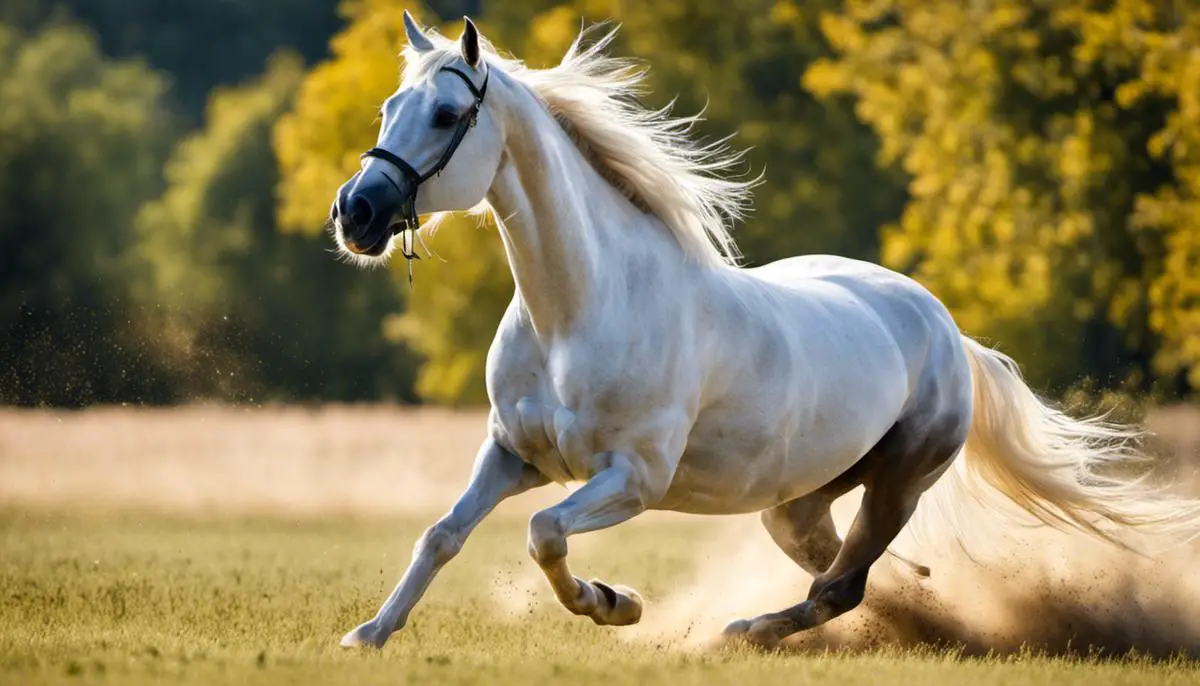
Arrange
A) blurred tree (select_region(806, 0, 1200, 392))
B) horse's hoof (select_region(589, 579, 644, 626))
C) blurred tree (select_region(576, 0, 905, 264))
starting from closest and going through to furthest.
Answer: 1. horse's hoof (select_region(589, 579, 644, 626))
2. blurred tree (select_region(806, 0, 1200, 392))
3. blurred tree (select_region(576, 0, 905, 264))

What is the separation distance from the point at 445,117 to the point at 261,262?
45.6 m

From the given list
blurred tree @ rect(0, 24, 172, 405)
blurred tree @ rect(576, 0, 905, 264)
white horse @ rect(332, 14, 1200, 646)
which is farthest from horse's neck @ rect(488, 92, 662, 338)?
blurred tree @ rect(0, 24, 172, 405)

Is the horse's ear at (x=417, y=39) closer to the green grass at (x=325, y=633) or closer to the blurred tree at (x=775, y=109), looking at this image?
the green grass at (x=325, y=633)

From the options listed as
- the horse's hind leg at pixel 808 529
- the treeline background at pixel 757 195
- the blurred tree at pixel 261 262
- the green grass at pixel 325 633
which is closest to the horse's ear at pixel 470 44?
the green grass at pixel 325 633

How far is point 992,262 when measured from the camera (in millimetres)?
26438

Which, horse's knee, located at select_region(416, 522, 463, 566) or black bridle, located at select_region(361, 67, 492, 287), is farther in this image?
horse's knee, located at select_region(416, 522, 463, 566)

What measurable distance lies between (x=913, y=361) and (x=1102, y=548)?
5.64 feet

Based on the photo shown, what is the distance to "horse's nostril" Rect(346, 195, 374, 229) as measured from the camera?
24.3 ft

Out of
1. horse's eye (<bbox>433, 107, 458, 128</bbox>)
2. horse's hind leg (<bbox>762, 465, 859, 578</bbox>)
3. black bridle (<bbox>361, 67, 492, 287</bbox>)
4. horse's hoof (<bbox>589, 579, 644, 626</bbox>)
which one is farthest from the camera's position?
horse's hind leg (<bbox>762, 465, 859, 578</bbox>)

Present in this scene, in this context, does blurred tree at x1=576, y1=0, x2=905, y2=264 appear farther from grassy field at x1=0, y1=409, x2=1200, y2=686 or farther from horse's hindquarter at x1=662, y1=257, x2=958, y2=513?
horse's hindquarter at x1=662, y1=257, x2=958, y2=513

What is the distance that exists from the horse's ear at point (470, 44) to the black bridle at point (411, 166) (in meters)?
0.07

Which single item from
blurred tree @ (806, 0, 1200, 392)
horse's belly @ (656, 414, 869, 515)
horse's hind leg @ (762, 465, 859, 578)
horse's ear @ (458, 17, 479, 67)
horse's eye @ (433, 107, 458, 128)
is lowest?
horse's hind leg @ (762, 465, 859, 578)

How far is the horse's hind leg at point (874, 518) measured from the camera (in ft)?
Result: 30.5


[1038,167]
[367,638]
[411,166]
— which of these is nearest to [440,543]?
[367,638]
